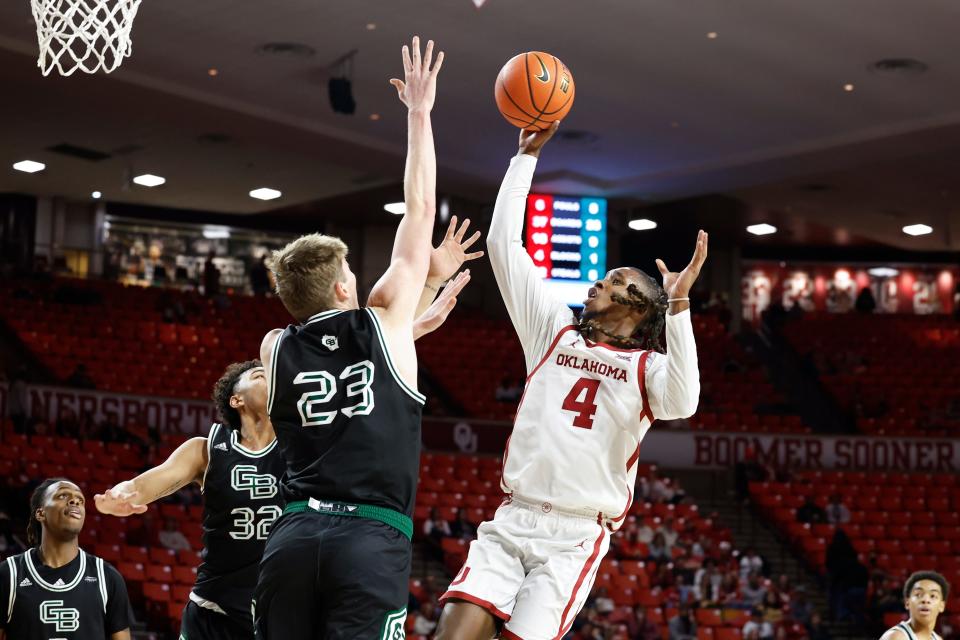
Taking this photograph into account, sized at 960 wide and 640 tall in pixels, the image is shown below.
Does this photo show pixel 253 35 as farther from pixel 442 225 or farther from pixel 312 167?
pixel 442 225

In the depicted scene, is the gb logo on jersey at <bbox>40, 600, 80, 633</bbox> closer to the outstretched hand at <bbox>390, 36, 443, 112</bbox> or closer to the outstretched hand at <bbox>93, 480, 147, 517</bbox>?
the outstretched hand at <bbox>93, 480, 147, 517</bbox>

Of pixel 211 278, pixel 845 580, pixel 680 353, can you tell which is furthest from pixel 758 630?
pixel 211 278

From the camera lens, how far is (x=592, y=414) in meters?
4.55

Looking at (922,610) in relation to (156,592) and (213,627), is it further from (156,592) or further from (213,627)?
(156,592)

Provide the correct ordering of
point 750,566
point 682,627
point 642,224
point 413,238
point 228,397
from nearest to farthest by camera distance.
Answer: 1. point 413,238
2. point 228,397
3. point 682,627
4. point 750,566
5. point 642,224

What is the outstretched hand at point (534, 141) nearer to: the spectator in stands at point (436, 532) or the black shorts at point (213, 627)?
the black shorts at point (213, 627)

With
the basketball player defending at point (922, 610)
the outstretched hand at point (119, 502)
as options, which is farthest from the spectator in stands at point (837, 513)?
the outstretched hand at point (119, 502)

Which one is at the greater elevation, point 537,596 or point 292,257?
point 292,257

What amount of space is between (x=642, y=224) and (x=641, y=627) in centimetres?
1357

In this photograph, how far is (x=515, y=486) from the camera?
14.8ft

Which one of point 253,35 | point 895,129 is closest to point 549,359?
point 253,35

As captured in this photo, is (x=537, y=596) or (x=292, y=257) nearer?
(x=292, y=257)

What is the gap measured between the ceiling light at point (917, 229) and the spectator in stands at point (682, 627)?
14.7 meters

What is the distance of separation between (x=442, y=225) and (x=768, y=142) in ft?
26.3
